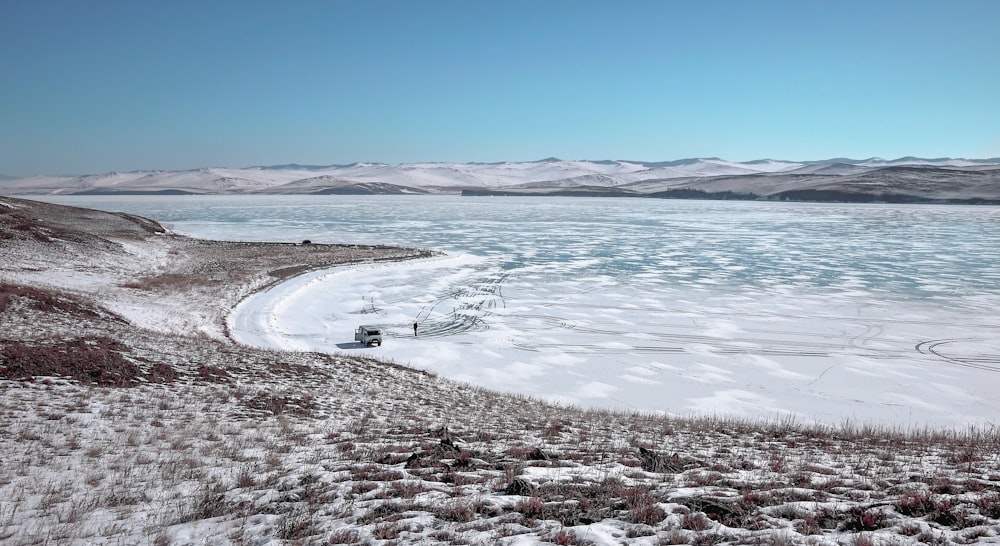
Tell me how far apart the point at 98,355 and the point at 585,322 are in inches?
686

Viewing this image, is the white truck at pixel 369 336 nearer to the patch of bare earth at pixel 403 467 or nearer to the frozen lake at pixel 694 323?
the frozen lake at pixel 694 323

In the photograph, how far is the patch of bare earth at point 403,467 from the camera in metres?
5.99

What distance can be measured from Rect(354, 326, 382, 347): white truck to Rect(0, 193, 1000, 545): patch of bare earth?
20.5 feet

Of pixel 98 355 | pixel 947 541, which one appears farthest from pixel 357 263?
pixel 947 541

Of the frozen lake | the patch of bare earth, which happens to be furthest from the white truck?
→ the patch of bare earth

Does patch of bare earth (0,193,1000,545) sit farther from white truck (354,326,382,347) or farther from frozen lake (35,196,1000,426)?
white truck (354,326,382,347)

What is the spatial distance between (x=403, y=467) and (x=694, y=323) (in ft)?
64.5

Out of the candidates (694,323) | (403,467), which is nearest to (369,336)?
(694,323)

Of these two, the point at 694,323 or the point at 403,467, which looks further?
the point at 694,323

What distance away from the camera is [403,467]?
8.16m

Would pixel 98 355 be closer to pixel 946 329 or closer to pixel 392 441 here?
pixel 392 441

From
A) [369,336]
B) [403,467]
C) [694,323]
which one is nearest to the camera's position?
[403,467]

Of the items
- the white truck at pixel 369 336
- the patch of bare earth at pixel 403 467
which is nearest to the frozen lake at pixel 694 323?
the white truck at pixel 369 336

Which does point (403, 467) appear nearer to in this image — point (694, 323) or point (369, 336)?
point (369, 336)
